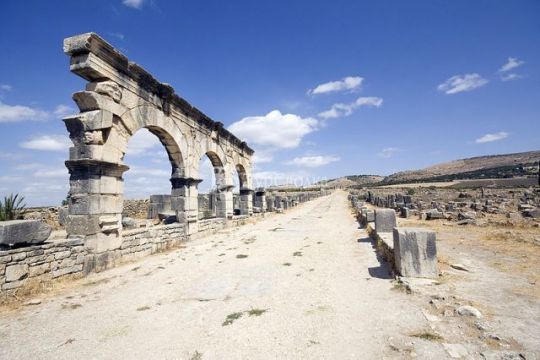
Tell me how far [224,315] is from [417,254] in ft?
10.7

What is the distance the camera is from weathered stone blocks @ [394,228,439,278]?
4.80 m

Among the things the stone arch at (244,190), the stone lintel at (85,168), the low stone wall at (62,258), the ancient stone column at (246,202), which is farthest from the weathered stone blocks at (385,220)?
the stone arch at (244,190)

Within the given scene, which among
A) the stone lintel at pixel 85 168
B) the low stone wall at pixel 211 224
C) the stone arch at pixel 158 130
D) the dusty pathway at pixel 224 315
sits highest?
the stone arch at pixel 158 130

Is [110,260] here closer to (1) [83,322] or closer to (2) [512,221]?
(1) [83,322]

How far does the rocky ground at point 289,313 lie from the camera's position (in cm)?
293

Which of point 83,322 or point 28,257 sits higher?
point 28,257

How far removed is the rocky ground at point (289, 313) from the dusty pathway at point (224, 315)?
2 cm

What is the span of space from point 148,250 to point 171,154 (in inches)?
148

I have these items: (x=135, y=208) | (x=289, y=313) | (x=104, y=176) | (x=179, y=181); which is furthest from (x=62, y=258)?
(x=135, y=208)

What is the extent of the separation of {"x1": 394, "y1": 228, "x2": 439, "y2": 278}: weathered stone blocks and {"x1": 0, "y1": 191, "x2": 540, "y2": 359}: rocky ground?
0.83 feet

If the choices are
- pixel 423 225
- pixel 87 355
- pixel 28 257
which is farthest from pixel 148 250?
pixel 423 225

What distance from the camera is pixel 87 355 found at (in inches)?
118

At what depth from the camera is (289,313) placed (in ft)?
12.4

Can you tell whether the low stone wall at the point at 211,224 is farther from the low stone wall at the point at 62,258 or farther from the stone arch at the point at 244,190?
the stone arch at the point at 244,190
